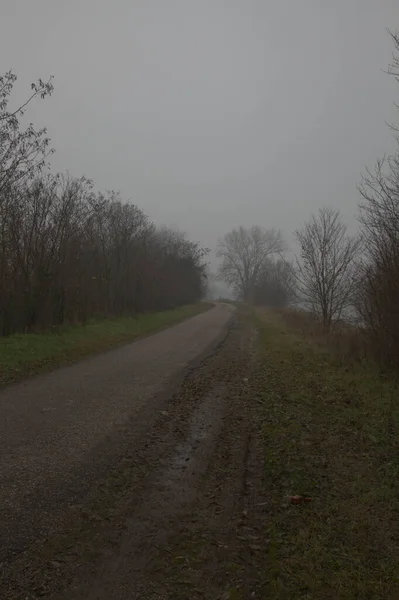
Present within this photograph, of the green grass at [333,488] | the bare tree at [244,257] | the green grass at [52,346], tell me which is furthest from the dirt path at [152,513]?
the bare tree at [244,257]

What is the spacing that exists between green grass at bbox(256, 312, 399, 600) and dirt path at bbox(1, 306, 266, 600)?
215 mm

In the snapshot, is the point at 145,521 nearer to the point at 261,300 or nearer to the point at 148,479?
the point at 148,479

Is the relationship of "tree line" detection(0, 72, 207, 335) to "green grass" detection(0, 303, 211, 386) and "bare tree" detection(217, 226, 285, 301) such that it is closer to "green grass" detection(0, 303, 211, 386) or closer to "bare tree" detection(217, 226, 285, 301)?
"green grass" detection(0, 303, 211, 386)

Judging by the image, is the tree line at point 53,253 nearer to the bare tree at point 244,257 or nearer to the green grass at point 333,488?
the green grass at point 333,488

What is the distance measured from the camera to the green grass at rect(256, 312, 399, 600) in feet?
10.2

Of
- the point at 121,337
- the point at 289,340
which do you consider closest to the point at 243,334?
the point at 289,340

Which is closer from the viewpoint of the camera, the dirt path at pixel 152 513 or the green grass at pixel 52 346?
the dirt path at pixel 152 513

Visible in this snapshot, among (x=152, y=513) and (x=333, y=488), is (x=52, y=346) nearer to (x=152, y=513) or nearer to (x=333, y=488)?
(x=152, y=513)

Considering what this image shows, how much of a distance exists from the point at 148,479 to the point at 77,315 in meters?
16.1

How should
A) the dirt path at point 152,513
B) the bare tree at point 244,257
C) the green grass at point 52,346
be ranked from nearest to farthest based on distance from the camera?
1. the dirt path at point 152,513
2. the green grass at point 52,346
3. the bare tree at point 244,257

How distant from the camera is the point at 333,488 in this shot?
4.56 metres

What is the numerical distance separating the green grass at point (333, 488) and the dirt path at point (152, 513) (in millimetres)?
215

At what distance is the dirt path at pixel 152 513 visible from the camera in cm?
302

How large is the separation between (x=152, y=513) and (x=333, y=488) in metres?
2.02
